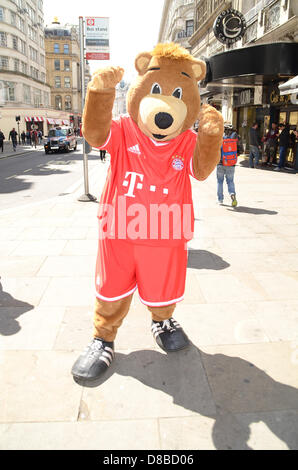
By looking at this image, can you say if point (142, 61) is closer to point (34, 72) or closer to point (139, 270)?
point (139, 270)

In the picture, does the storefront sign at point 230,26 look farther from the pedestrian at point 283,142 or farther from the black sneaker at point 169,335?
the black sneaker at point 169,335

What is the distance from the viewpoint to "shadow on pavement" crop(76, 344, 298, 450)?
6.94 ft

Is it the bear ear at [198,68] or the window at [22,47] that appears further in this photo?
the window at [22,47]

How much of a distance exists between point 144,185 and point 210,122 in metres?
0.60

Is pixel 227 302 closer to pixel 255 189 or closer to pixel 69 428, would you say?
pixel 69 428

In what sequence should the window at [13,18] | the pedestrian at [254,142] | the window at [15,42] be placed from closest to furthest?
1. the pedestrian at [254,142]
2. the window at [13,18]
3. the window at [15,42]

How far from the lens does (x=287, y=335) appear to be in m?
3.09

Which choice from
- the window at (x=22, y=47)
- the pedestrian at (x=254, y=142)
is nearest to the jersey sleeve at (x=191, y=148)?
the pedestrian at (x=254, y=142)

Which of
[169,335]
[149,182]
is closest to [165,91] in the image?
[149,182]

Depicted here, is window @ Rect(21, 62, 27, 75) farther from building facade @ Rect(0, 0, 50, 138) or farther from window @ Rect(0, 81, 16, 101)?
window @ Rect(0, 81, 16, 101)

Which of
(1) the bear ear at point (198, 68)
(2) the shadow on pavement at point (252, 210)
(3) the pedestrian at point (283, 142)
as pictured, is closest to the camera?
(1) the bear ear at point (198, 68)

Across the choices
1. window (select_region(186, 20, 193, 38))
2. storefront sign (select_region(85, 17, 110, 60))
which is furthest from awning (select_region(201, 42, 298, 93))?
window (select_region(186, 20, 193, 38))

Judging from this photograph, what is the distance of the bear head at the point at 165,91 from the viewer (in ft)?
7.55

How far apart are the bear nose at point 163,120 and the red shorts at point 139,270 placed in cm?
82
